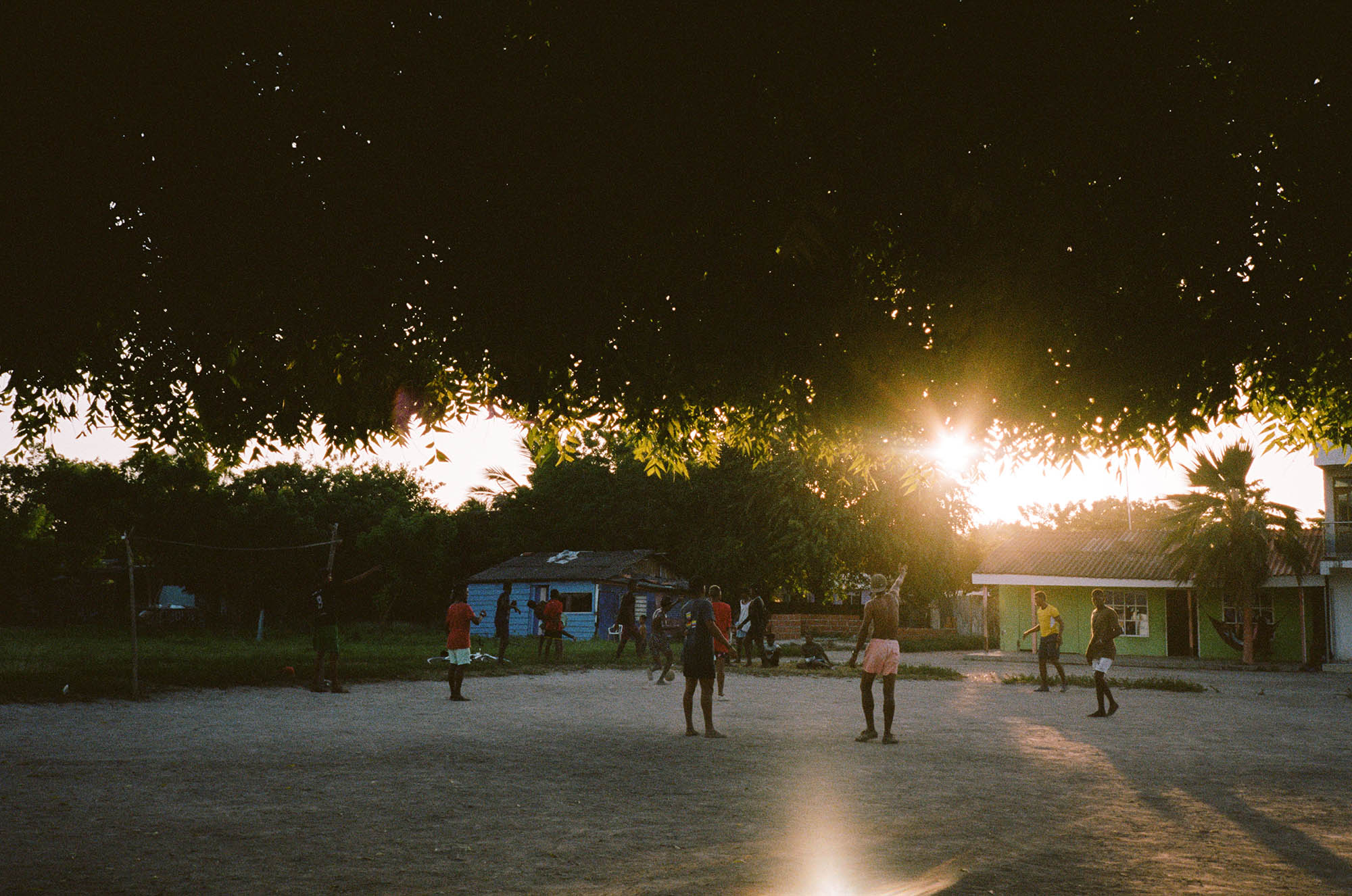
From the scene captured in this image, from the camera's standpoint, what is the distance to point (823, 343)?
19.8 feet

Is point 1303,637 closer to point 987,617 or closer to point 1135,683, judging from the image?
point 1135,683

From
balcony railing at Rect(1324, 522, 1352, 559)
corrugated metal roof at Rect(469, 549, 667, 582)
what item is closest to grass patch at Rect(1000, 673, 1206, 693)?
balcony railing at Rect(1324, 522, 1352, 559)

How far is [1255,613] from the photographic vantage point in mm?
32844

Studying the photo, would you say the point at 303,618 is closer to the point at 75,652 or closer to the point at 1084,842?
the point at 75,652

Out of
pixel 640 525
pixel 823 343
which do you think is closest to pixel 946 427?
pixel 823 343

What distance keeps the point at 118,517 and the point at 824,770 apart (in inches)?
1915

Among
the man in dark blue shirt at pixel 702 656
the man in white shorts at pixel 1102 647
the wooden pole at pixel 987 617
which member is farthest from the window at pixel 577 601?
the man in dark blue shirt at pixel 702 656

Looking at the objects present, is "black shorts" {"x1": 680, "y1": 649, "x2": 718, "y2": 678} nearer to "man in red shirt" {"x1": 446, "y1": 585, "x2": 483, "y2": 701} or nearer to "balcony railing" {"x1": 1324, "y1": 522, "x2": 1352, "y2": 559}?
"man in red shirt" {"x1": 446, "y1": 585, "x2": 483, "y2": 701}

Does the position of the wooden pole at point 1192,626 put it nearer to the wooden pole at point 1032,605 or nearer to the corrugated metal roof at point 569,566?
the wooden pole at point 1032,605

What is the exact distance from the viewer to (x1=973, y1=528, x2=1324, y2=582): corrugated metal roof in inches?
1319

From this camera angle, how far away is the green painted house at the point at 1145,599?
3192 cm

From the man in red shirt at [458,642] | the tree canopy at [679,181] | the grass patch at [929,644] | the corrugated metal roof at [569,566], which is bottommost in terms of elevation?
the grass patch at [929,644]

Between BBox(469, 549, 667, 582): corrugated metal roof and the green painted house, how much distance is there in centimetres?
1523

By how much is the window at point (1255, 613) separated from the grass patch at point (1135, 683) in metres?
12.0
